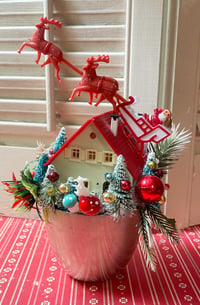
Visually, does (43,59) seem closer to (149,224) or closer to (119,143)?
(119,143)

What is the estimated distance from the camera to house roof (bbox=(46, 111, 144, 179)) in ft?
1.94

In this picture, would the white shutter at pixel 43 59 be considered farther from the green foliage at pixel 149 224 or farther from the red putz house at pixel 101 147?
the green foliage at pixel 149 224

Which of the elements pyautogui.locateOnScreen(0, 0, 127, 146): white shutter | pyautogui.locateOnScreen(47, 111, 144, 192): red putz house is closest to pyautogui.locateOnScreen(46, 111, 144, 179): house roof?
pyautogui.locateOnScreen(47, 111, 144, 192): red putz house

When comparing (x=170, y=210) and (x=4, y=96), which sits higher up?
(x=4, y=96)

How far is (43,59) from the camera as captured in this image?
2.84 feet

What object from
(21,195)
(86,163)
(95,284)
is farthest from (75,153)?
(95,284)

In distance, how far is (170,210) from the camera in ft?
2.93

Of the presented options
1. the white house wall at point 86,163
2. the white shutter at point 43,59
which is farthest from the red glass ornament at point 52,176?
the white shutter at point 43,59

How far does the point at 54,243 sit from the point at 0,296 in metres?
0.15

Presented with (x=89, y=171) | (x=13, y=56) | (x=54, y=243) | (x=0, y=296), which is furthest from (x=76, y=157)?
(x=13, y=56)

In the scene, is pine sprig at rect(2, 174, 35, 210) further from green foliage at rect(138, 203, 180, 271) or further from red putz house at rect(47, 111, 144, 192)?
green foliage at rect(138, 203, 180, 271)

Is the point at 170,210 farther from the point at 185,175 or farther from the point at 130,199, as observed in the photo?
the point at 130,199

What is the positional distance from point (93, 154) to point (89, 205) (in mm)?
98

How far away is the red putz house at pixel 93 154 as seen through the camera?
1.95ft
